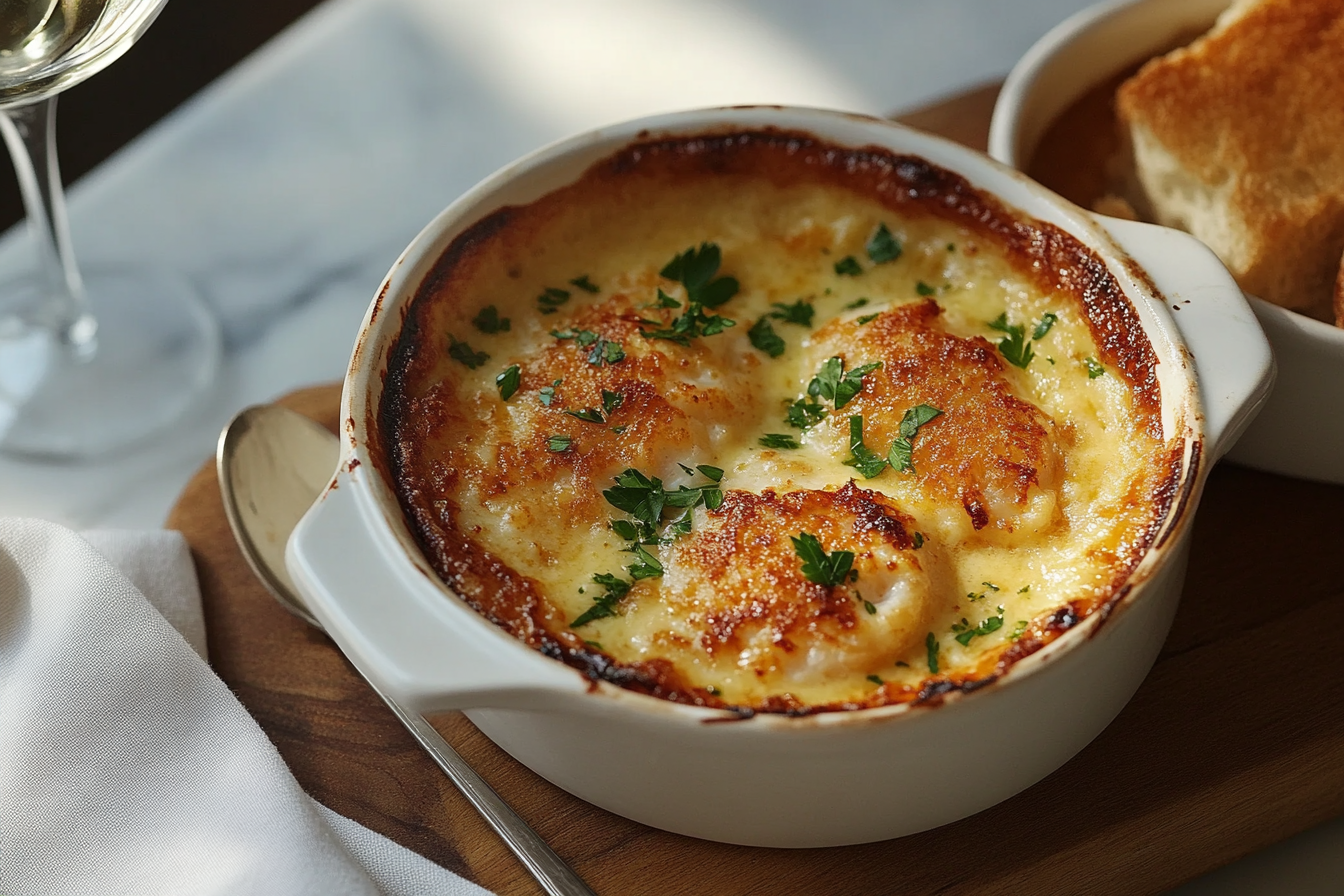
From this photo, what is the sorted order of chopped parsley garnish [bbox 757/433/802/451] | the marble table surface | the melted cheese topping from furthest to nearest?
the marble table surface → chopped parsley garnish [bbox 757/433/802/451] → the melted cheese topping

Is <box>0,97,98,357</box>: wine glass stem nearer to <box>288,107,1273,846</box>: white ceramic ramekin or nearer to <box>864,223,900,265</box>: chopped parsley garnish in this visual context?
<box>288,107,1273,846</box>: white ceramic ramekin

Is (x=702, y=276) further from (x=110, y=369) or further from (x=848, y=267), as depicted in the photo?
(x=110, y=369)

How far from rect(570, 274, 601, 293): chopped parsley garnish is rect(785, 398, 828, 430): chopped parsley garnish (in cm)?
31

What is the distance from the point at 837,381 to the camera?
1680 mm

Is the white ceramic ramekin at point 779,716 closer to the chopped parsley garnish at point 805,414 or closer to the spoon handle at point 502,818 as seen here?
the spoon handle at point 502,818

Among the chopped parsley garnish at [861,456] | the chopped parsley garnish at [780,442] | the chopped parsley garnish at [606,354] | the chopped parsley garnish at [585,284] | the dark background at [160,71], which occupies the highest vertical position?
the chopped parsley garnish at [585,284]

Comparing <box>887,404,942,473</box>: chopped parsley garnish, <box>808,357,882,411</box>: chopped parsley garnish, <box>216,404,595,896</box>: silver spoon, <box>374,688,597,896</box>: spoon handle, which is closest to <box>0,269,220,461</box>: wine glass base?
<box>216,404,595,896</box>: silver spoon

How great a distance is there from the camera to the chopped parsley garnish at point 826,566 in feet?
4.73

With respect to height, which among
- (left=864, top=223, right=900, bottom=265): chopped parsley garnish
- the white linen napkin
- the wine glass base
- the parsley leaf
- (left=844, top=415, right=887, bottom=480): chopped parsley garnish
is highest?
(left=864, top=223, right=900, bottom=265): chopped parsley garnish

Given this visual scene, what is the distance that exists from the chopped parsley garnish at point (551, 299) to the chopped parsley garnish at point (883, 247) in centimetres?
40

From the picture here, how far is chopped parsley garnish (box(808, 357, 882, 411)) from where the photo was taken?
1662mm

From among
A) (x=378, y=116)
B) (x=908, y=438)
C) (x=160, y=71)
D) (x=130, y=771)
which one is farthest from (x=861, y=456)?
(x=160, y=71)

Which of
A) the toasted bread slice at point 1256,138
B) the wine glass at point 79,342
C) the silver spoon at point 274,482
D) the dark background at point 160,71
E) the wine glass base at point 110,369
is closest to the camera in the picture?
the silver spoon at point 274,482

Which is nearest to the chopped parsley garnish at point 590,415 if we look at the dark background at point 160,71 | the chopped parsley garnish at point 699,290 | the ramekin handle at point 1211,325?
the chopped parsley garnish at point 699,290
